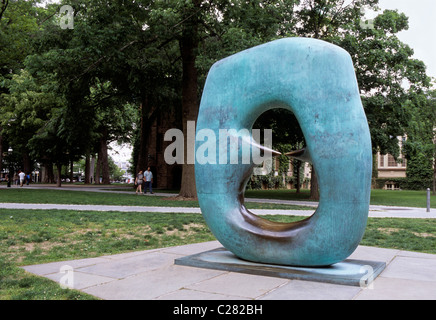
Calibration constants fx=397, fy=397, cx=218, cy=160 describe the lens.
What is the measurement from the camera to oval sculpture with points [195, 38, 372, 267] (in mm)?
5168

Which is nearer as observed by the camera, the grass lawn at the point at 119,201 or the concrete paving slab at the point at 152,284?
the concrete paving slab at the point at 152,284

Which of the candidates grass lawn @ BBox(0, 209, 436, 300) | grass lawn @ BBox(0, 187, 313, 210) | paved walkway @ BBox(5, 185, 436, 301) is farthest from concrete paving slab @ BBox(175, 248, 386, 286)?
grass lawn @ BBox(0, 187, 313, 210)

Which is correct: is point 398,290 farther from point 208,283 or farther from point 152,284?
point 152,284

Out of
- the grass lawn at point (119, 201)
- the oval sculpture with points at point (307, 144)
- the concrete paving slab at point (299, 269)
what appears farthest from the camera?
the grass lawn at point (119, 201)

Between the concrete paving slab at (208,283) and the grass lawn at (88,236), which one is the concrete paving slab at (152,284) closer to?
the concrete paving slab at (208,283)

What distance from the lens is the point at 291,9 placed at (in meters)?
22.1

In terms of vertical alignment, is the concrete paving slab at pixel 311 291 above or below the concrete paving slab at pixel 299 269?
below

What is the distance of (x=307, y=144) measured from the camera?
548 centimetres

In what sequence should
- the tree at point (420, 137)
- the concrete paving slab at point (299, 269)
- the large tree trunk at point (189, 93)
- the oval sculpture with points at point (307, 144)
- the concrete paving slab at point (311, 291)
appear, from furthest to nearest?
the tree at point (420, 137)
the large tree trunk at point (189, 93)
the oval sculpture with points at point (307, 144)
the concrete paving slab at point (299, 269)
the concrete paving slab at point (311, 291)

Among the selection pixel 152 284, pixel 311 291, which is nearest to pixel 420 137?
pixel 311 291

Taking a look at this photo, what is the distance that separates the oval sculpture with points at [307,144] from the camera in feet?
17.0

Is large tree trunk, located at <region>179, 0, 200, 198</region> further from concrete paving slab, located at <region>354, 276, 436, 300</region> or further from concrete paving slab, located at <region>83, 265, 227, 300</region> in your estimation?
concrete paving slab, located at <region>354, 276, 436, 300</region>

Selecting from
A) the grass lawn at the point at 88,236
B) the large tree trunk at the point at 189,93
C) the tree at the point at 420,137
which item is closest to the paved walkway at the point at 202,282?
the grass lawn at the point at 88,236
